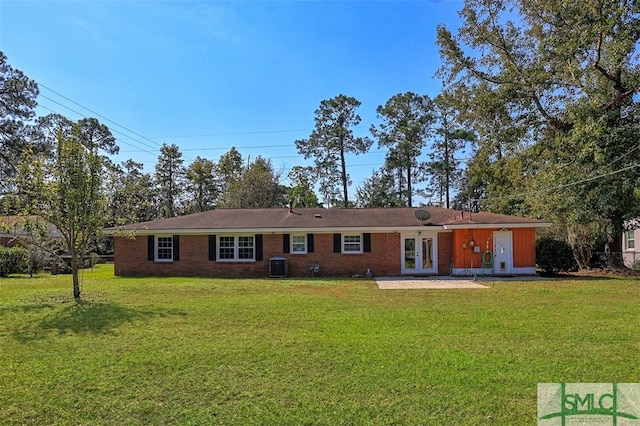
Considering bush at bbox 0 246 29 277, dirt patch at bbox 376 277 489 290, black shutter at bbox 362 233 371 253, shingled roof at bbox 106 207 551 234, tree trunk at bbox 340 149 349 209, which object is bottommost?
dirt patch at bbox 376 277 489 290

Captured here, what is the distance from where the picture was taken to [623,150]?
17484 millimetres

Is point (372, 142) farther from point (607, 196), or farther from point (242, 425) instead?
point (242, 425)

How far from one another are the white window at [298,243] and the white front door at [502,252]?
8351 millimetres

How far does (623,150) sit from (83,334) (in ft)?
64.1

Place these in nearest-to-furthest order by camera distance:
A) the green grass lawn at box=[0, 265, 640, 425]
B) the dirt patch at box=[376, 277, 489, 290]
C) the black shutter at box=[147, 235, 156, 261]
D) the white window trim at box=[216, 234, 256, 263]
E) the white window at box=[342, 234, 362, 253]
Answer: the green grass lawn at box=[0, 265, 640, 425], the dirt patch at box=[376, 277, 489, 290], the white window at box=[342, 234, 362, 253], the white window trim at box=[216, 234, 256, 263], the black shutter at box=[147, 235, 156, 261]

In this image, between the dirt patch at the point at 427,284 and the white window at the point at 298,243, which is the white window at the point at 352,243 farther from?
the dirt patch at the point at 427,284

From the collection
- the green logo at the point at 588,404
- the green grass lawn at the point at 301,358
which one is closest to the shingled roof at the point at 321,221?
the green grass lawn at the point at 301,358

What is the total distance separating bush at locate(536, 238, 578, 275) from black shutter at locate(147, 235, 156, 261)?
17989 mm

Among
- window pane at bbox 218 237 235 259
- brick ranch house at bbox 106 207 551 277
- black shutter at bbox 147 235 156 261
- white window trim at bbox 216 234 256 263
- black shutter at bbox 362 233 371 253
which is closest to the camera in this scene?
brick ranch house at bbox 106 207 551 277

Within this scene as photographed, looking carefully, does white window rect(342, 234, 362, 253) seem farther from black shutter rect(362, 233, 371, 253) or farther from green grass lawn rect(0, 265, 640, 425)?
green grass lawn rect(0, 265, 640, 425)

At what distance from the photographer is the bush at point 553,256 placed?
→ 20.4 m

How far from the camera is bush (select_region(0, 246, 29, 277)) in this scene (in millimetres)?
20484

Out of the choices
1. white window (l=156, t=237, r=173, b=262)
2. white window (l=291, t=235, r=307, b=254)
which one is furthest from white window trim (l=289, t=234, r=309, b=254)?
white window (l=156, t=237, r=173, b=262)

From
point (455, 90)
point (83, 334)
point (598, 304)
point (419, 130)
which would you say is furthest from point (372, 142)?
point (83, 334)
